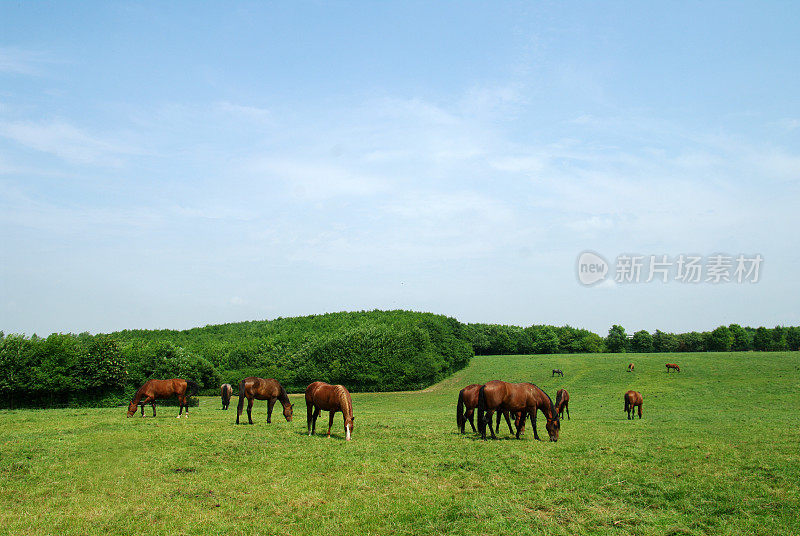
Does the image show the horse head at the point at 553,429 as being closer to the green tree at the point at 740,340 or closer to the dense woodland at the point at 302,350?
the dense woodland at the point at 302,350

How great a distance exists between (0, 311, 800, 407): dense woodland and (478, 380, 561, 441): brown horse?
3477 centimetres

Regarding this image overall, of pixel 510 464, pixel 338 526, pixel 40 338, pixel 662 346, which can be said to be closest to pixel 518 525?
pixel 338 526

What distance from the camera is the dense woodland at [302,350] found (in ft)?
146

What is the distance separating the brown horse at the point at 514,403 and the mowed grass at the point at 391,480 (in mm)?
716

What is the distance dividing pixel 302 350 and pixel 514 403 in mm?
65785

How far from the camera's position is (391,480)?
12.4m

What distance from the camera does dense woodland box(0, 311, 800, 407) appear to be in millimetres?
44562

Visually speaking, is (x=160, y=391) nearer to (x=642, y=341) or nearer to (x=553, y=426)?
(x=553, y=426)

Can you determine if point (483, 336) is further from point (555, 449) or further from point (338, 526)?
point (338, 526)

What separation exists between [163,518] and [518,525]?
6871 mm

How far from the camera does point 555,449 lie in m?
16.3

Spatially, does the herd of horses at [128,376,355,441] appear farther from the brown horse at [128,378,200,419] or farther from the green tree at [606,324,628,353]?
the green tree at [606,324,628,353]

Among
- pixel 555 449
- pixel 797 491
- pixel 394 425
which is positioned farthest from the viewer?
pixel 394 425

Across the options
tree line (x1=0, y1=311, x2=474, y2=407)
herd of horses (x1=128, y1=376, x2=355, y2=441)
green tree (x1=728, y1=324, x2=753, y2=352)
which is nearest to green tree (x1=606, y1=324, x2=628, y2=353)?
green tree (x1=728, y1=324, x2=753, y2=352)
